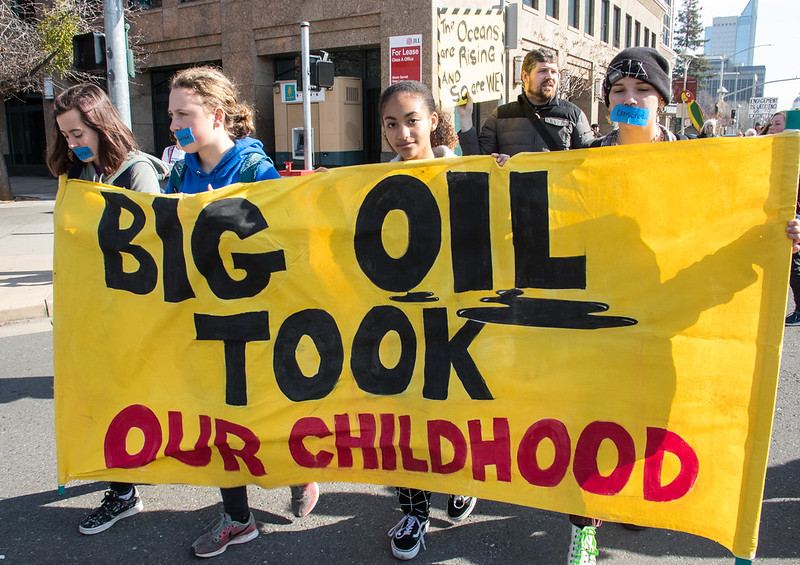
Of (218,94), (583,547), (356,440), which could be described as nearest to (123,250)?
(218,94)

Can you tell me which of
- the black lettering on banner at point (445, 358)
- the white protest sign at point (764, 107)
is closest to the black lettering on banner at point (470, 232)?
the black lettering on banner at point (445, 358)

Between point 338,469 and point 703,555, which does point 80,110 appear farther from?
point 703,555

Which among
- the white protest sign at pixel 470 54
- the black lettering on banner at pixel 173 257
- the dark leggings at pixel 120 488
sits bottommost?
the dark leggings at pixel 120 488

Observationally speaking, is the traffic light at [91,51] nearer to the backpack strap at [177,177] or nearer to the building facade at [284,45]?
the backpack strap at [177,177]

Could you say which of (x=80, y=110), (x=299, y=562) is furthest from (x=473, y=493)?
(x=80, y=110)

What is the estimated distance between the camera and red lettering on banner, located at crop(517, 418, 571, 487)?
2.30m

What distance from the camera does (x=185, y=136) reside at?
2678 millimetres

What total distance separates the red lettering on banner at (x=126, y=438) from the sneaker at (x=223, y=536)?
0.38m

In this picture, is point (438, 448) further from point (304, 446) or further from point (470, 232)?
point (470, 232)

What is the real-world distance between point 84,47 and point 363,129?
32.6ft

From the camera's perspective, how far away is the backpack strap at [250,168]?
271cm

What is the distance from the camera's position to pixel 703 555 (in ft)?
8.43

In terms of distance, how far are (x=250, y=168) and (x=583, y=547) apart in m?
1.95

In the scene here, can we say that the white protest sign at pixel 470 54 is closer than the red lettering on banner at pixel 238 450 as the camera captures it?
No
